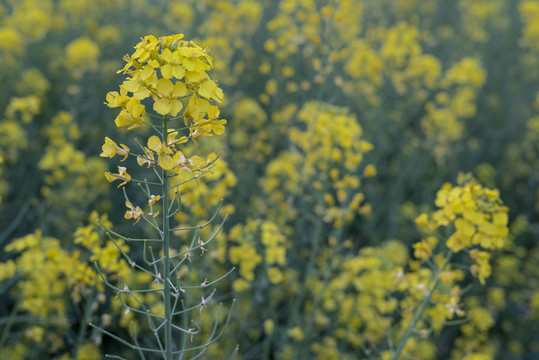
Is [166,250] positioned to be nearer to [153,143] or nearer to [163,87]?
[153,143]

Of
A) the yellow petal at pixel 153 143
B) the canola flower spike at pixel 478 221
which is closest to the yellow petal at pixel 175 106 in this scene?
the yellow petal at pixel 153 143

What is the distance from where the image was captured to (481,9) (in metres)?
8.47

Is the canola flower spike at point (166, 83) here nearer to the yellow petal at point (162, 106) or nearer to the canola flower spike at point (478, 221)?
the yellow petal at point (162, 106)

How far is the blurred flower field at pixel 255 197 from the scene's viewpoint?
2.12 meters

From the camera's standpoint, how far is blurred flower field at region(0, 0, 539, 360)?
212 cm

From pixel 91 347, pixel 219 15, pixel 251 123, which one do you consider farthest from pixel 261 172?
pixel 91 347

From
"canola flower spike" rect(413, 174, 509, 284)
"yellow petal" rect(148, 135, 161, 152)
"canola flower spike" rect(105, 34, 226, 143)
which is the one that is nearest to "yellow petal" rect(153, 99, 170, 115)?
"canola flower spike" rect(105, 34, 226, 143)

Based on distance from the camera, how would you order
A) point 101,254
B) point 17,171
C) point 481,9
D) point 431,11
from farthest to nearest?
point 431,11 → point 481,9 → point 17,171 → point 101,254

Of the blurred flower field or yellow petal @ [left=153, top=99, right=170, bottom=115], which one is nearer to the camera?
yellow petal @ [left=153, top=99, right=170, bottom=115]

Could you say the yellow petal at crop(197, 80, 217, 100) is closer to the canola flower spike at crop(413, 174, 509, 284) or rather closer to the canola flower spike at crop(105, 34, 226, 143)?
the canola flower spike at crop(105, 34, 226, 143)

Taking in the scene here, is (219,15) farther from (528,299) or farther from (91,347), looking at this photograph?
(528,299)

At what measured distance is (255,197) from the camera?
4.42 m

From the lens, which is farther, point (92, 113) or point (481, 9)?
point (481, 9)

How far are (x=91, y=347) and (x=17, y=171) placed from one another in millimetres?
2560
